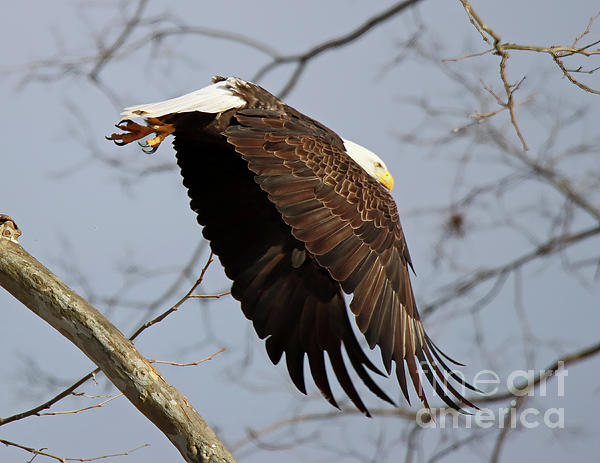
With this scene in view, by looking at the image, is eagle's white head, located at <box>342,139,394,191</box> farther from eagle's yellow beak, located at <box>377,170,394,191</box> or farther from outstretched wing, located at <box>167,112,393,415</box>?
outstretched wing, located at <box>167,112,393,415</box>

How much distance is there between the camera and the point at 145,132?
4438 millimetres

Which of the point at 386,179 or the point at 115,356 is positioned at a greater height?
the point at 386,179

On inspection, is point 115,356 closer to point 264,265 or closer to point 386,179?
point 264,265

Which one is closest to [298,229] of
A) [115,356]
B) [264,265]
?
[264,265]

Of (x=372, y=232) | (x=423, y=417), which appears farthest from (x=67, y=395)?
(x=423, y=417)

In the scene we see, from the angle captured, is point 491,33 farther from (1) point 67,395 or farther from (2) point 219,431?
(2) point 219,431

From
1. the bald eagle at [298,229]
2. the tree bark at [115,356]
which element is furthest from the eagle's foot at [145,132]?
the tree bark at [115,356]

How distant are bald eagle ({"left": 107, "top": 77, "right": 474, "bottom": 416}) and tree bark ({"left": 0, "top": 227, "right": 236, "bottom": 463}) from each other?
963 mm

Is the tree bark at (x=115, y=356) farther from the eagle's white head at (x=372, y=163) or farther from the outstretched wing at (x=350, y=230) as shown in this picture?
the eagle's white head at (x=372, y=163)

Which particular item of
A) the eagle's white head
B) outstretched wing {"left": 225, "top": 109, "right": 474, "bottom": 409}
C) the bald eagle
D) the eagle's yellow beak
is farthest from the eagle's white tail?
the eagle's yellow beak

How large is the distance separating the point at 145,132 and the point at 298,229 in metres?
1.09

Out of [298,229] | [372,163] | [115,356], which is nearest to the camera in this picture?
[115,356]

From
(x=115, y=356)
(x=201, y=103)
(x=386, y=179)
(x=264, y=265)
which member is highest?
(x=201, y=103)

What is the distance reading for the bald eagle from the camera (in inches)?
155
